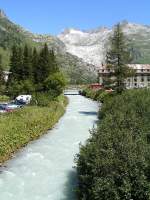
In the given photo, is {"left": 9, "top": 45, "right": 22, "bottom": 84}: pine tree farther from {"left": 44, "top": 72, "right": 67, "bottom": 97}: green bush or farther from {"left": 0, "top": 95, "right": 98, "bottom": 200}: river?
{"left": 0, "top": 95, "right": 98, "bottom": 200}: river

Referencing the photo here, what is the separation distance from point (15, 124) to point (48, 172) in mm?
12288

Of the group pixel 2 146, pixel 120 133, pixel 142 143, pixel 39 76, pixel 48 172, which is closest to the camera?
pixel 142 143

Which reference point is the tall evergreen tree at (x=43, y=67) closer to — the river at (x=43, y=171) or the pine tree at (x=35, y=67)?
the pine tree at (x=35, y=67)

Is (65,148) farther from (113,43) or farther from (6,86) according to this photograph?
(6,86)

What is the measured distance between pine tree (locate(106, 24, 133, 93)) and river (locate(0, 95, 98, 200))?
2679cm

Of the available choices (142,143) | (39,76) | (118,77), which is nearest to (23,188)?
(142,143)

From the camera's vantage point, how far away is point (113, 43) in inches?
2948

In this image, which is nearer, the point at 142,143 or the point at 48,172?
the point at 142,143

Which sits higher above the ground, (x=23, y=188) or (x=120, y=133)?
(x=120, y=133)

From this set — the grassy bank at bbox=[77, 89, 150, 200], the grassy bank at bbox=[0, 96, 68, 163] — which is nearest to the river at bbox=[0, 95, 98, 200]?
the grassy bank at bbox=[0, 96, 68, 163]

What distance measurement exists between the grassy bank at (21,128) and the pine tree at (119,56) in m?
19.1

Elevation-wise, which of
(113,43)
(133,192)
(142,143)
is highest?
(113,43)

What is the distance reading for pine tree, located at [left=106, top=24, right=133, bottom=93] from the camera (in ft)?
244

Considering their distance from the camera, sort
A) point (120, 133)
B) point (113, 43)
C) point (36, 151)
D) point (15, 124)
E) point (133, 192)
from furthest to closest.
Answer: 1. point (113, 43)
2. point (15, 124)
3. point (36, 151)
4. point (120, 133)
5. point (133, 192)
